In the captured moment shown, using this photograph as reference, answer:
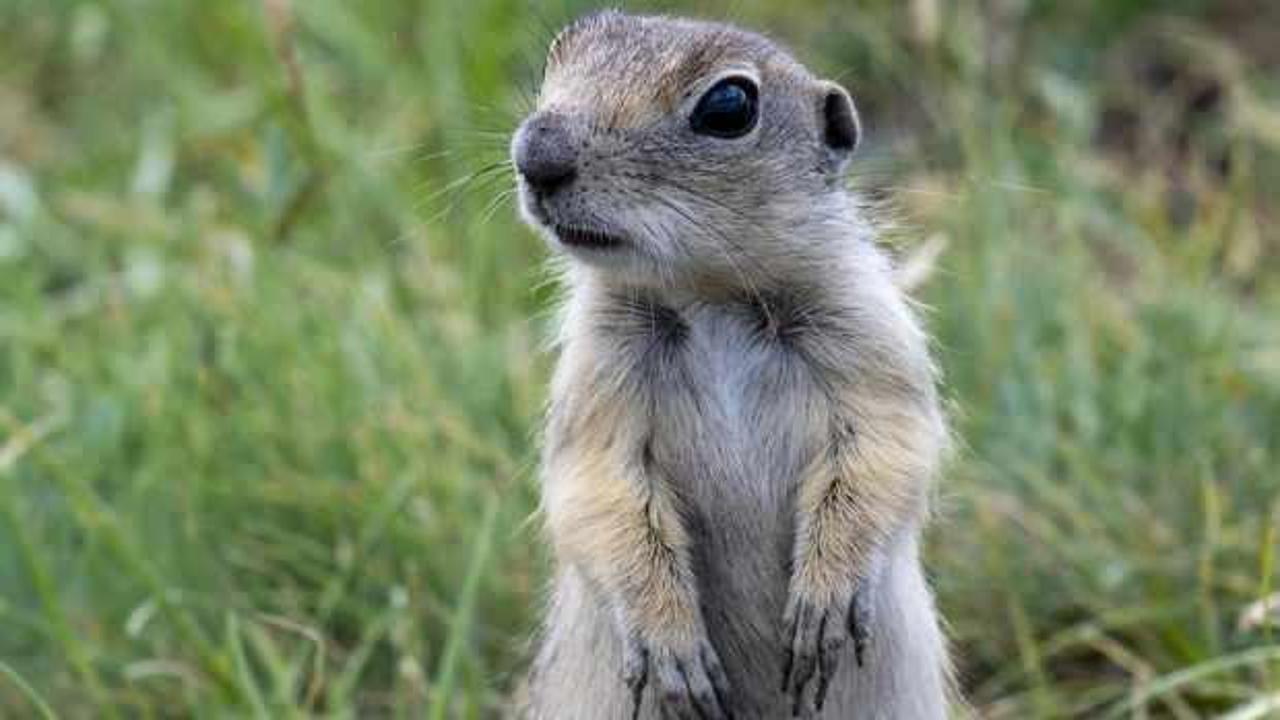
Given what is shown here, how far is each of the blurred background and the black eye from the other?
0.62 meters

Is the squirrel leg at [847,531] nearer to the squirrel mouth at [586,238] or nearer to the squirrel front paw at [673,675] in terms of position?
the squirrel front paw at [673,675]

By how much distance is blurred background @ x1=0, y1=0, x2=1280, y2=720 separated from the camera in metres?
5.18

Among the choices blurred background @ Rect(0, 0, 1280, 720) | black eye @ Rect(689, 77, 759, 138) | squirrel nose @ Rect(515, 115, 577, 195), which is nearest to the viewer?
squirrel nose @ Rect(515, 115, 577, 195)

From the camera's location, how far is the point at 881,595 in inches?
168

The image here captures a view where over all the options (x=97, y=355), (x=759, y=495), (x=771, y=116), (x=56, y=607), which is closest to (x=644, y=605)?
(x=759, y=495)

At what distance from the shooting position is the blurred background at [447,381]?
5.18m

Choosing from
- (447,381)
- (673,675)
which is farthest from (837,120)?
(447,381)

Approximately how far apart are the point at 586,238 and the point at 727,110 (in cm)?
37

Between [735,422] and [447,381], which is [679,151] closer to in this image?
[735,422]

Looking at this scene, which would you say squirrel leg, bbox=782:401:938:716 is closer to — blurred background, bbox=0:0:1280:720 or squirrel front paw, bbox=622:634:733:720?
squirrel front paw, bbox=622:634:733:720

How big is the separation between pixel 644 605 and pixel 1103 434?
187 centimetres

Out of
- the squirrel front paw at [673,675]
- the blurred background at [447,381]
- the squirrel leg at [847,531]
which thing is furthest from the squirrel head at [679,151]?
the squirrel front paw at [673,675]

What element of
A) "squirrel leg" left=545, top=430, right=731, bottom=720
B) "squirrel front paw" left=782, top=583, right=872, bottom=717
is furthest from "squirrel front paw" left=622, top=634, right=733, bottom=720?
"squirrel front paw" left=782, top=583, right=872, bottom=717

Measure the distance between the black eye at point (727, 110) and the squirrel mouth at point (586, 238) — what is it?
27 centimetres
